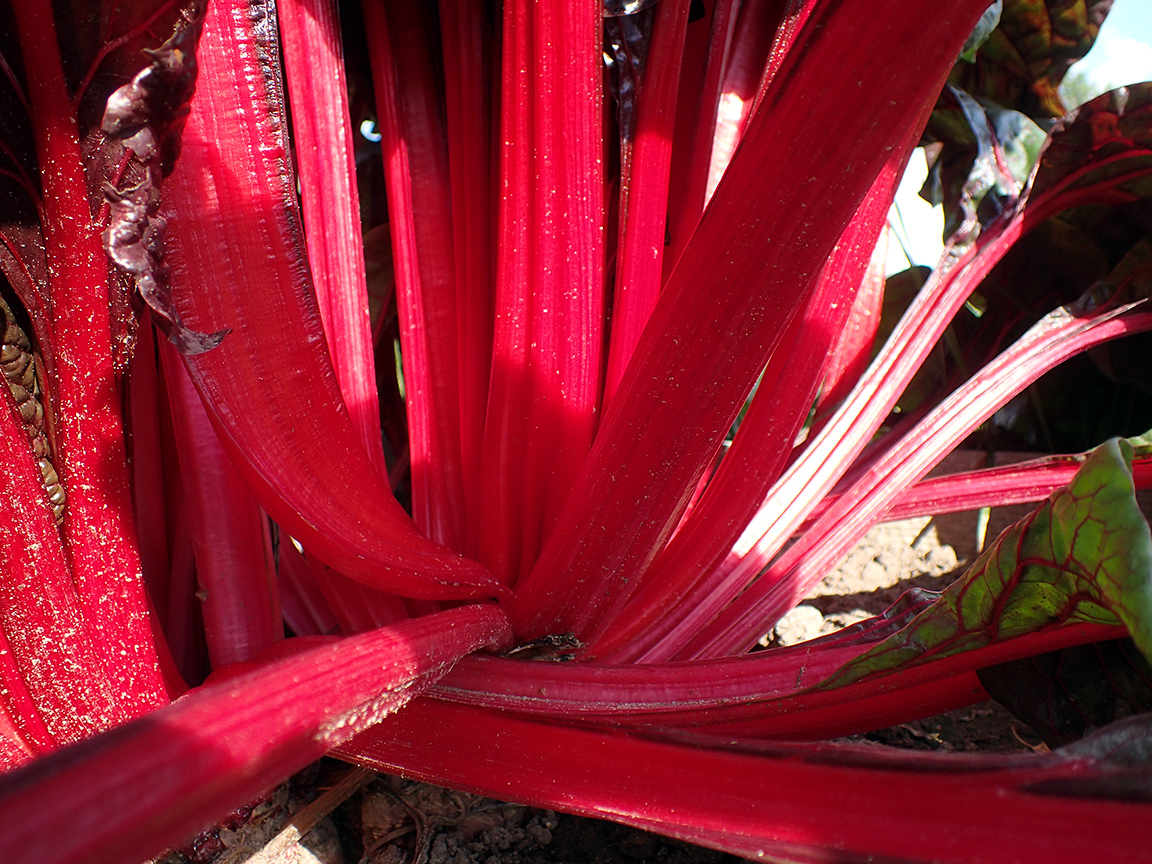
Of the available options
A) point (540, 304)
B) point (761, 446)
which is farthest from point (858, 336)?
point (540, 304)

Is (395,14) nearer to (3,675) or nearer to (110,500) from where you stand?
(110,500)

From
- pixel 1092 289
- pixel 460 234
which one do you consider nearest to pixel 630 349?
pixel 460 234

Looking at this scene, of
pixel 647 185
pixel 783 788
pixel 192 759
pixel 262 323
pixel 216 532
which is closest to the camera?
pixel 192 759

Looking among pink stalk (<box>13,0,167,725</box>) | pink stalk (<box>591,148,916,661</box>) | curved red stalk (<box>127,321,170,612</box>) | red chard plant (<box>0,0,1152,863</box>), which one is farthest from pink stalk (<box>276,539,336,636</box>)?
pink stalk (<box>591,148,916,661</box>)

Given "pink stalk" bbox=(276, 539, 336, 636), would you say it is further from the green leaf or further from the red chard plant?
the green leaf

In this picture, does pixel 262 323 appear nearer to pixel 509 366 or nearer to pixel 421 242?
pixel 509 366

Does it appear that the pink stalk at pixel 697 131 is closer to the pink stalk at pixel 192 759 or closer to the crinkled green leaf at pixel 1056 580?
the crinkled green leaf at pixel 1056 580

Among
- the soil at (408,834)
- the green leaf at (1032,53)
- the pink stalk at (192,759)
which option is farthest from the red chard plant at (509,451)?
the green leaf at (1032,53)
